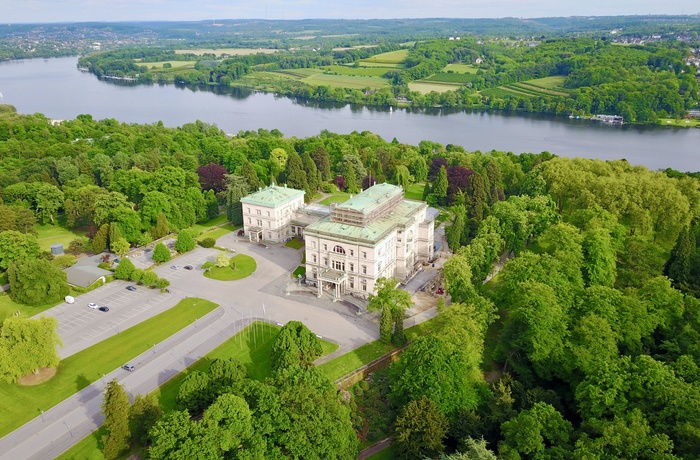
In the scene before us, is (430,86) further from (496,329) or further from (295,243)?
(496,329)

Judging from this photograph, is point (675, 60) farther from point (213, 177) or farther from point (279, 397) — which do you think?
point (279, 397)

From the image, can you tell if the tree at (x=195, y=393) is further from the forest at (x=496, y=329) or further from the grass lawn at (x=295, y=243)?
the grass lawn at (x=295, y=243)

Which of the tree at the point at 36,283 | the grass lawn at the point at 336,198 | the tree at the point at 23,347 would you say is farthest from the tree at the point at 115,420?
the grass lawn at the point at 336,198

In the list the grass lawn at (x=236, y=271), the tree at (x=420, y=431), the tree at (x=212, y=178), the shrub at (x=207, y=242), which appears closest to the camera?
the tree at (x=420, y=431)

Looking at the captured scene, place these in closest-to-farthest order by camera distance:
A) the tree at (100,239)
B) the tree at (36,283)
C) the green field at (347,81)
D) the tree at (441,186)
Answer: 1. the tree at (36,283)
2. the tree at (100,239)
3. the tree at (441,186)
4. the green field at (347,81)

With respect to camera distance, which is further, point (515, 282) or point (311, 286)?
point (311, 286)

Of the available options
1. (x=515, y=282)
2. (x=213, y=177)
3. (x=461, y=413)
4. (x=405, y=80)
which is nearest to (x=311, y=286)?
(x=515, y=282)
